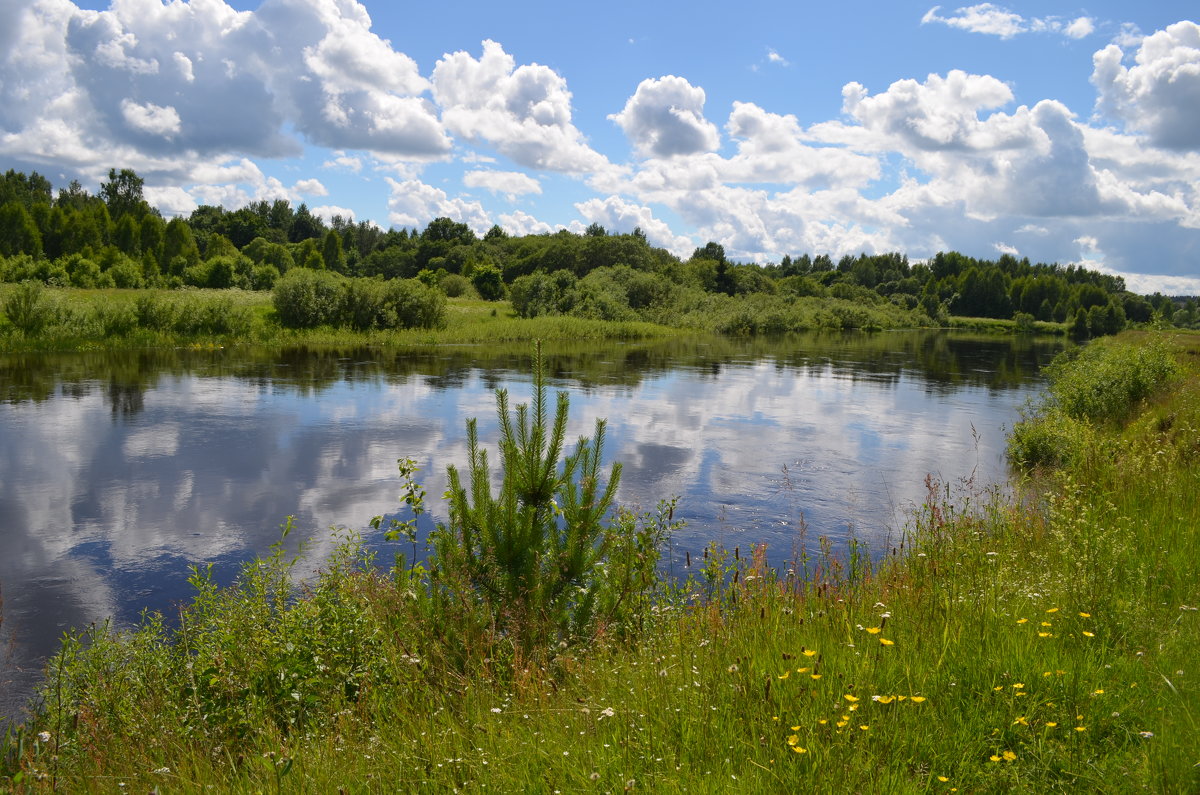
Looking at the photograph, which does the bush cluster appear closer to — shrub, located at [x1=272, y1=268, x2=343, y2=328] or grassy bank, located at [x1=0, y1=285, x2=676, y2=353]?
shrub, located at [x1=272, y1=268, x2=343, y2=328]

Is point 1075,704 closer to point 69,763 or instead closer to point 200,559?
point 69,763

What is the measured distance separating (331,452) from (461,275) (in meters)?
77.6

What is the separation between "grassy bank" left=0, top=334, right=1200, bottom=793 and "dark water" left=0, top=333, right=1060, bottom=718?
106 inches

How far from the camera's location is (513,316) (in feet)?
214

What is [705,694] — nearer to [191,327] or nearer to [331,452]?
[331,452]

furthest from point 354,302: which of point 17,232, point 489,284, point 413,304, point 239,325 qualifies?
point 17,232

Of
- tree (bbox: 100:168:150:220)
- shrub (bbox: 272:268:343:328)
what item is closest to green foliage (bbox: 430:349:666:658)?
shrub (bbox: 272:268:343:328)

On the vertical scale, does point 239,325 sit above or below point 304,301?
below

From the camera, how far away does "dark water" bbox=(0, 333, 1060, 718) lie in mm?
10773

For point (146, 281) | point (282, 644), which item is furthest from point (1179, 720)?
point (146, 281)

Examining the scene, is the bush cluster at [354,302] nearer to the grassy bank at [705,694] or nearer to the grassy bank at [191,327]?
the grassy bank at [191,327]

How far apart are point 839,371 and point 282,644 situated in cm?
3668

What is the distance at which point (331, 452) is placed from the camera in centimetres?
1753

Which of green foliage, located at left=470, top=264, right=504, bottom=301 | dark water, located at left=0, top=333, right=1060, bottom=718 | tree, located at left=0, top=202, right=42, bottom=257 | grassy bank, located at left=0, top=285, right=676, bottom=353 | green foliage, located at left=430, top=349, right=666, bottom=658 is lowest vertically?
dark water, located at left=0, top=333, right=1060, bottom=718
